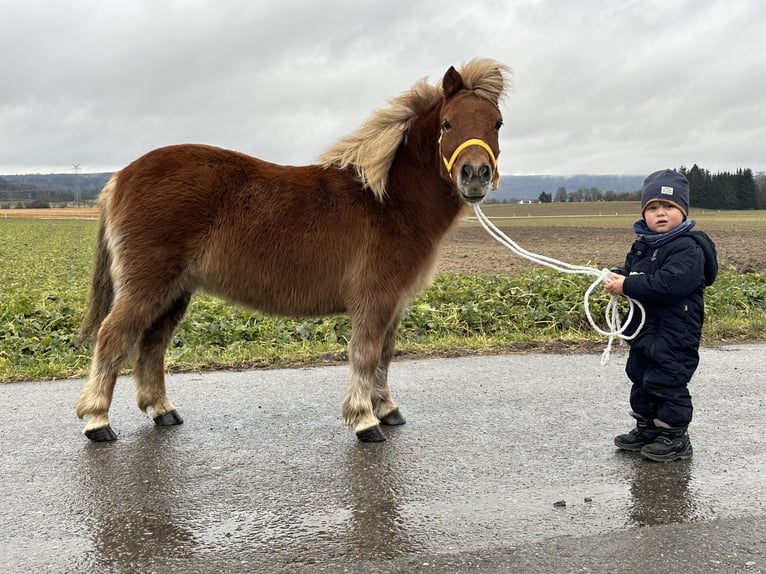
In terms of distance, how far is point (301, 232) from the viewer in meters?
4.46

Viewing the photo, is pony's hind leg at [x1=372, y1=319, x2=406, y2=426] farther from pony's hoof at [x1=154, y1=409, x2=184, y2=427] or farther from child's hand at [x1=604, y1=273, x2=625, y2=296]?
child's hand at [x1=604, y1=273, x2=625, y2=296]

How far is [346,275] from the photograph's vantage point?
4.52 metres

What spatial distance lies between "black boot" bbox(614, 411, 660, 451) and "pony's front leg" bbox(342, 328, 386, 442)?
62.4 inches

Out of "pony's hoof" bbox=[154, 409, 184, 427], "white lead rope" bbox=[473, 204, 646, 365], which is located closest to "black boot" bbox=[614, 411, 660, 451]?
"white lead rope" bbox=[473, 204, 646, 365]

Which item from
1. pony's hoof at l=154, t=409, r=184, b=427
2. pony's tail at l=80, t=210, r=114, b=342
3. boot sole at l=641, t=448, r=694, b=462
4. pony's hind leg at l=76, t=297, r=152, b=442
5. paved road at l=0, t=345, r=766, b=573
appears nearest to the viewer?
paved road at l=0, t=345, r=766, b=573

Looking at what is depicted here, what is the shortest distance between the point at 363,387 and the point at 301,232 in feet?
3.94

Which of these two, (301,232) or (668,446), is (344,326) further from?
(668,446)

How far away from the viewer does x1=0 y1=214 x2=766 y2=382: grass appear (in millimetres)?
6508

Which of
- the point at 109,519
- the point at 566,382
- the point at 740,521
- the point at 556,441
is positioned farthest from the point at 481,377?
the point at 109,519

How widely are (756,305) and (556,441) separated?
734 cm

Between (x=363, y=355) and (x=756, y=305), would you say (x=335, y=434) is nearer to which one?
(x=363, y=355)

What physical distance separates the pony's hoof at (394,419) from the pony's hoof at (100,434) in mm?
1947

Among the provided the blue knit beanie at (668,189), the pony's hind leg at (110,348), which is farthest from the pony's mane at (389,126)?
the pony's hind leg at (110,348)

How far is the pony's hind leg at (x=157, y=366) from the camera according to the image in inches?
183
